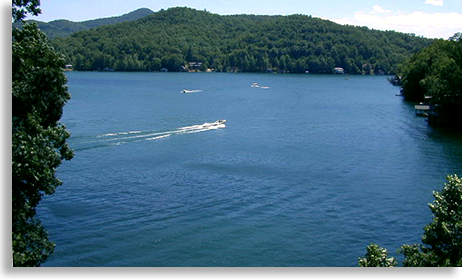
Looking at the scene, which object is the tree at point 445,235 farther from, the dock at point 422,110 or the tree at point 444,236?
the dock at point 422,110

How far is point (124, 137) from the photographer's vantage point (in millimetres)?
48750

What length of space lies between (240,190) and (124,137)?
2020 cm

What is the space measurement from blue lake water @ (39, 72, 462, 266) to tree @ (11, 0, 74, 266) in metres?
8.03

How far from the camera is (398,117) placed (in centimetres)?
6906

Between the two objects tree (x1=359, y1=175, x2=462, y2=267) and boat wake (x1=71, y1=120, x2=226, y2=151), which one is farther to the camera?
boat wake (x1=71, y1=120, x2=226, y2=151)

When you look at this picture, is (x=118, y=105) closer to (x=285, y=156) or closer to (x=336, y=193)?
(x=285, y=156)

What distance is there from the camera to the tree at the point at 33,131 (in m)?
13.6

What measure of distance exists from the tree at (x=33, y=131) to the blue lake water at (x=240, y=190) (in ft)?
26.4

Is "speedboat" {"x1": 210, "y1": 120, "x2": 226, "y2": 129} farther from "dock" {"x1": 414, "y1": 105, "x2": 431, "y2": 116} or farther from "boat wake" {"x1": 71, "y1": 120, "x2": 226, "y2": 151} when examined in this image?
"dock" {"x1": 414, "y1": 105, "x2": 431, "y2": 116}

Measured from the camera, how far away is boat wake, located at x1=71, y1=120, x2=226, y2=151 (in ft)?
146

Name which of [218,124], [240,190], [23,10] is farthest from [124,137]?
[23,10]

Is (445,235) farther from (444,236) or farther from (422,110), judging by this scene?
(422,110)

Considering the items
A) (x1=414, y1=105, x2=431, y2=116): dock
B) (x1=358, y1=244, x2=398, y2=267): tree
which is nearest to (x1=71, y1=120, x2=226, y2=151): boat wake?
(x1=414, y1=105, x2=431, y2=116): dock

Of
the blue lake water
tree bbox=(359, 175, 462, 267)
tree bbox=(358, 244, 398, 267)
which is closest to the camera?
tree bbox=(358, 244, 398, 267)
